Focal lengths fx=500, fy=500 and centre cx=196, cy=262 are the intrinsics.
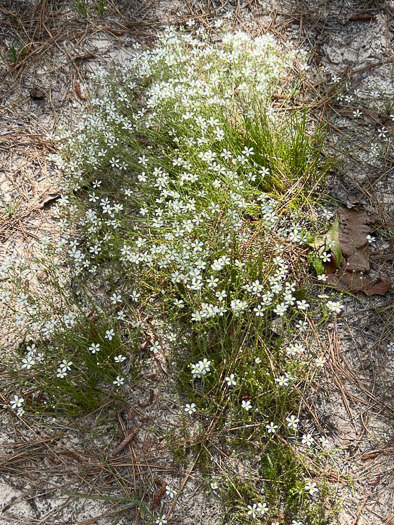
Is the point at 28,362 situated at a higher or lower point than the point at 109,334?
lower

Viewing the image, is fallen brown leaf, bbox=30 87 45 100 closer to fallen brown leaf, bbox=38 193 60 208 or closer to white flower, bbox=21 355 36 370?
fallen brown leaf, bbox=38 193 60 208

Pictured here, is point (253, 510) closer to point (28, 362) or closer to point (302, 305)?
point (302, 305)

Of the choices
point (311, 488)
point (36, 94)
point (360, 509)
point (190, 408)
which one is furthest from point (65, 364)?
point (36, 94)

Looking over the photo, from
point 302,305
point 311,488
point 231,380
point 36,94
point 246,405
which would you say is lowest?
point 311,488

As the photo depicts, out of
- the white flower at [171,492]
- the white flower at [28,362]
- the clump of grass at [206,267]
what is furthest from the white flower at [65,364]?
the white flower at [171,492]

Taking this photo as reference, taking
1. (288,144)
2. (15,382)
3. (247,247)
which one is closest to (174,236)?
(247,247)

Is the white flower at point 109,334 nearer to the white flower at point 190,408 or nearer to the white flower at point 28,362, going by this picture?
the white flower at point 28,362

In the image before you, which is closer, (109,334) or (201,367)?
(201,367)

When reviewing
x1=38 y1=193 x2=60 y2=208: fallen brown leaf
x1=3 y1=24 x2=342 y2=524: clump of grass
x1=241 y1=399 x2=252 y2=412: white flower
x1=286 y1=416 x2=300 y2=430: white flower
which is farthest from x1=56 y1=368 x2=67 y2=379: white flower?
x1=38 y1=193 x2=60 y2=208: fallen brown leaf

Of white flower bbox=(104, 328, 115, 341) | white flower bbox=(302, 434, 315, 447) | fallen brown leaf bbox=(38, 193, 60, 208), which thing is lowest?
white flower bbox=(302, 434, 315, 447)
